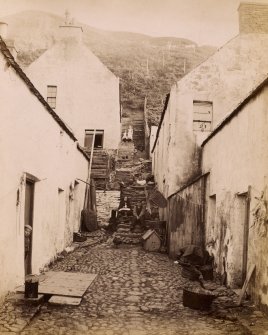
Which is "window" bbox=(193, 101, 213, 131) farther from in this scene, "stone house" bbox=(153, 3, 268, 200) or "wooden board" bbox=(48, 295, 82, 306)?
"wooden board" bbox=(48, 295, 82, 306)

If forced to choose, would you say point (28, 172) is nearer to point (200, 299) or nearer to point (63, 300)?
point (63, 300)

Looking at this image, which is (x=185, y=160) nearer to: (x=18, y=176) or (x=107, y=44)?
(x=18, y=176)

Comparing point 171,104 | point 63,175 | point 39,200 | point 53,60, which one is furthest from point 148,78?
point 39,200

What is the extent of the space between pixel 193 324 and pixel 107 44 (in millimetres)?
34381

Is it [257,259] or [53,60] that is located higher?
[53,60]

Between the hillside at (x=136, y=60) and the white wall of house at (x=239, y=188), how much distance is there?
19.8m

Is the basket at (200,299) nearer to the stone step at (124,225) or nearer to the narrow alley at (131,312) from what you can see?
the narrow alley at (131,312)

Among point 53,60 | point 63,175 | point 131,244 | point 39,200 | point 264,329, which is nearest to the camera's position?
point 264,329

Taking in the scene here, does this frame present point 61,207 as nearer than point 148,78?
Yes

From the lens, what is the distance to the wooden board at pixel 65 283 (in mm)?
6287

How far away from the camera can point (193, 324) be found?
5.27 m

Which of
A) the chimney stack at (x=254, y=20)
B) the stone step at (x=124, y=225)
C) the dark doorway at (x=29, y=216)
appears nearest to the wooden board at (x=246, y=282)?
the dark doorway at (x=29, y=216)

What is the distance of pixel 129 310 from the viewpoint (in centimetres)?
592

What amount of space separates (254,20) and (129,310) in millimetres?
9236
